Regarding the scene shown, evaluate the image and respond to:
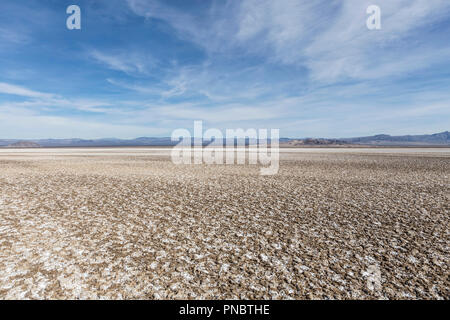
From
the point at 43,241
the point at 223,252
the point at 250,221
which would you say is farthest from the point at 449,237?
the point at 43,241

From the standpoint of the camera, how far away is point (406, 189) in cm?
1514

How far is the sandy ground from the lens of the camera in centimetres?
485

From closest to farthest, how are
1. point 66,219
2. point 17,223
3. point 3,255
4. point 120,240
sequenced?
point 3,255, point 120,240, point 17,223, point 66,219

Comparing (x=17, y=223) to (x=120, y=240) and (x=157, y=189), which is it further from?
(x=157, y=189)

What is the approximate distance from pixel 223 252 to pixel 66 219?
6.49 metres

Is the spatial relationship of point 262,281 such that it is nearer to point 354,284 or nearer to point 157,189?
point 354,284

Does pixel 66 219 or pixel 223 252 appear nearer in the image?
pixel 223 252

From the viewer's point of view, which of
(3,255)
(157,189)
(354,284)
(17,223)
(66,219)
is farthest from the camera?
(157,189)

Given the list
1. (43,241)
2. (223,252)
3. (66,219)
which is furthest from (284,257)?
(66,219)

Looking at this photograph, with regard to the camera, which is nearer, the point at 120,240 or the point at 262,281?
the point at 262,281

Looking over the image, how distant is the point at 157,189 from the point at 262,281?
10.9m

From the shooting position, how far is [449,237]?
24.8ft

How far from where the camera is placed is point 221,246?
6.82 metres

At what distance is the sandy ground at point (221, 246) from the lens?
4852 mm
